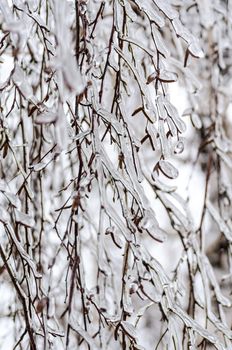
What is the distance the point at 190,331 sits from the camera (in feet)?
6.15

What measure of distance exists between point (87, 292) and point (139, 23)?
1241 millimetres

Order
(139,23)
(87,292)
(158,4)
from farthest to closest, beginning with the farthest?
1. (139,23)
2. (87,292)
3. (158,4)

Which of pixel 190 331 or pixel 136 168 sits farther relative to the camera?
pixel 190 331

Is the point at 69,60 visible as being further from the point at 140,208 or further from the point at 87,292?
the point at 87,292

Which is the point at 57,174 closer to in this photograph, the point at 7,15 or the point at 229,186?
the point at 229,186

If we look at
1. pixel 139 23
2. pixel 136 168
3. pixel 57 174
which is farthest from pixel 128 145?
pixel 57 174

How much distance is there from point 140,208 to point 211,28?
5.29 feet

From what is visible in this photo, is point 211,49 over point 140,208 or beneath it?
over

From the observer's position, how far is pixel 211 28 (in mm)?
2996

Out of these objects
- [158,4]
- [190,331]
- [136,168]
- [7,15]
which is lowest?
[190,331]

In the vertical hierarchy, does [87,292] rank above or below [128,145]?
below

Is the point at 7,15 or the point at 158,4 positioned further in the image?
the point at 158,4

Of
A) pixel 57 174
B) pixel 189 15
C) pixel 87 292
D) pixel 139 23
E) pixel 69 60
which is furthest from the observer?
pixel 189 15

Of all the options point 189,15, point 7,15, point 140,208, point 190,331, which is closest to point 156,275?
point 190,331
